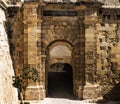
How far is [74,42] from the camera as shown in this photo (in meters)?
21.2

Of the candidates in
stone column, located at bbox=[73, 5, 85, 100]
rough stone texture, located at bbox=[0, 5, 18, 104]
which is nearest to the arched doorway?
stone column, located at bbox=[73, 5, 85, 100]

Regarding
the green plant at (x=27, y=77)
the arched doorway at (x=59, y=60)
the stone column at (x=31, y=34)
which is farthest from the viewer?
the arched doorway at (x=59, y=60)

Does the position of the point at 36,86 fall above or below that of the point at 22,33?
below

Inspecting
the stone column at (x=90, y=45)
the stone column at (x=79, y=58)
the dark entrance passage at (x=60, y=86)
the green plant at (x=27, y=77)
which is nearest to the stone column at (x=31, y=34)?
the green plant at (x=27, y=77)

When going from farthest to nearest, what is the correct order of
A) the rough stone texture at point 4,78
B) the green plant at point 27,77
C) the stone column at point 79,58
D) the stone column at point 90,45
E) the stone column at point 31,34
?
1. the stone column at point 79,58
2. the stone column at point 90,45
3. the stone column at point 31,34
4. the green plant at point 27,77
5. the rough stone texture at point 4,78

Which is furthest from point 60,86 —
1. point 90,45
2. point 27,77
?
point 27,77

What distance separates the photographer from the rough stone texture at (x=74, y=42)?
20562 mm

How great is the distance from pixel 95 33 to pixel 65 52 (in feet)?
8.66

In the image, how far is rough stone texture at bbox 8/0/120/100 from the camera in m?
20.6

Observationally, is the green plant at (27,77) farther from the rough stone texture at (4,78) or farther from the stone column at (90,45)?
the stone column at (90,45)

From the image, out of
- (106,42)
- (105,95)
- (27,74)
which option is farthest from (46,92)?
(106,42)

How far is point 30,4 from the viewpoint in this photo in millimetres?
20562

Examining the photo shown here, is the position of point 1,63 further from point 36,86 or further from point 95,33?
point 95,33

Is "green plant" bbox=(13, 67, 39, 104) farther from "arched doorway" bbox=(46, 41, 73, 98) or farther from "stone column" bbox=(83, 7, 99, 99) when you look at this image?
"stone column" bbox=(83, 7, 99, 99)
